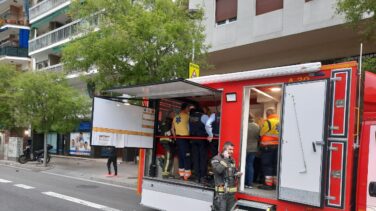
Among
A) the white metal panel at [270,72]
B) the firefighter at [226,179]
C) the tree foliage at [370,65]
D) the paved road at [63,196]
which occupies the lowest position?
the paved road at [63,196]

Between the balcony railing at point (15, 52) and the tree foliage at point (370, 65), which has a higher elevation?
the balcony railing at point (15, 52)

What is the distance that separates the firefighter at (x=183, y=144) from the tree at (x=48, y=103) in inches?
522

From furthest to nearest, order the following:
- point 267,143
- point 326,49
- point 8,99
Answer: point 8,99, point 326,49, point 267,143

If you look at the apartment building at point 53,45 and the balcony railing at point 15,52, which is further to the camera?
the balcony railing at point 15,52

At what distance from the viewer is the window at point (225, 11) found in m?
17.8

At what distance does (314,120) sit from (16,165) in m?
20.4

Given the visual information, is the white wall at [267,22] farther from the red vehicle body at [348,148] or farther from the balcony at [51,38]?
the balcony at [51,38]

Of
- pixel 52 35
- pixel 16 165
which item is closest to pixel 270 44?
pixel 16 165

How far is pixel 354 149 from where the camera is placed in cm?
536

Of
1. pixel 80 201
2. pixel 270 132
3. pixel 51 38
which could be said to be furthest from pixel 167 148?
pixel 51 38

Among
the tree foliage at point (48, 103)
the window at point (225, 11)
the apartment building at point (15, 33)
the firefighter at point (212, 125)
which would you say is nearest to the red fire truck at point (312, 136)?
the firefighter at point (212, 125)

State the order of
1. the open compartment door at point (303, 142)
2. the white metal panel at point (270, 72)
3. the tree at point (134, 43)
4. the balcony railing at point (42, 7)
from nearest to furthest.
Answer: the open compartment door at point (303, 142) → the white metal panel at point (270, 72) → the tree at point (134, 43) → the balcony railing at point (42, 7)

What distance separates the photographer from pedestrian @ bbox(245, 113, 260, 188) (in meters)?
7.45

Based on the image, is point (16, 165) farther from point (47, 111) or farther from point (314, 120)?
point (314, 120)
